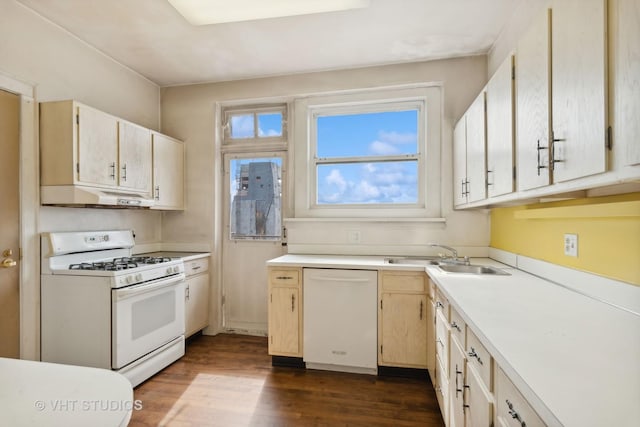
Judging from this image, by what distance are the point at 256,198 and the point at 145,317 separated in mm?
1585

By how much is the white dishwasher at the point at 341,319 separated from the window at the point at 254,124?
5.51 feet

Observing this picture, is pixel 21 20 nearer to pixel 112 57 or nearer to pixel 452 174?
pixel 112 57

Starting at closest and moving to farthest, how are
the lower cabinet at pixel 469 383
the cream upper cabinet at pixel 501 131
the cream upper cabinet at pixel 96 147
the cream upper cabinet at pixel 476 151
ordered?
1. the lower cabinet at pixel 469 383
2. the cream upper cabinet at pixel 501 131
3. the cream upper cabinet at pixel 476 151
4. the cream upper cabinet at pixel 96 147

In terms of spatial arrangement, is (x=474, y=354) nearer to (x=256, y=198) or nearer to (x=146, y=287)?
(x=146, y=287)

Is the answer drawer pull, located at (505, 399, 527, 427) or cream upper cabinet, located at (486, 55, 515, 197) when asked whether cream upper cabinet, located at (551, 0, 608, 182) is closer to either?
cream upper cabinet, located at (486, 55, 515, 197)

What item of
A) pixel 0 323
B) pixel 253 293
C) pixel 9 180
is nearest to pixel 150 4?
pixel 9 180

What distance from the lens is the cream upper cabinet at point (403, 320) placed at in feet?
8.02

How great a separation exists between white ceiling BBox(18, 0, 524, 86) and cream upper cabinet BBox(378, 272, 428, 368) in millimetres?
1942

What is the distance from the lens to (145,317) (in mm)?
2467

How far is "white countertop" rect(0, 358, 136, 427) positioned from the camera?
68 cm

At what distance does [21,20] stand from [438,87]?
3339 millimetres

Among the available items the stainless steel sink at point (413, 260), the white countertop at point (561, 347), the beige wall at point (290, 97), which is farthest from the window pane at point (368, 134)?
the white countertop at point (561, 347)

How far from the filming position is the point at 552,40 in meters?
1.21

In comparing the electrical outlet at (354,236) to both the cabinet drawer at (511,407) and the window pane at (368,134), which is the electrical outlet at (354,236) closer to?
the window pane at (368,134)
